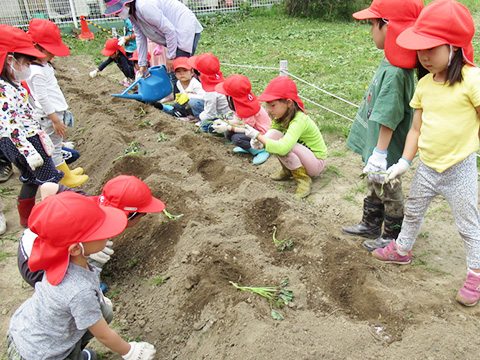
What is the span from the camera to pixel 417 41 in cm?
229

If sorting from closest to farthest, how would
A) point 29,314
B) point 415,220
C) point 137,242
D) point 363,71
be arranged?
point 29,314 → point 415,220 → point 137,242 → point 363,71

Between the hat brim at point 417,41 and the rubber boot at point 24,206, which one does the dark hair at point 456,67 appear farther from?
the rubber boot at point 24,206

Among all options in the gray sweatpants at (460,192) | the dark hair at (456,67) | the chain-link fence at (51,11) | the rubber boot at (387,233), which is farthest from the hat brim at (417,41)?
the chain-link fence at (51,11)

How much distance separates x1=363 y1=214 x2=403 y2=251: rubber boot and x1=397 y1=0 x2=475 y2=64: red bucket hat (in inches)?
52.5

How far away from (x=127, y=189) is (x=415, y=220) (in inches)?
75.5

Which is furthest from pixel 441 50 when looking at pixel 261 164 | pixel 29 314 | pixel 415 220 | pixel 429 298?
pixel 261 164

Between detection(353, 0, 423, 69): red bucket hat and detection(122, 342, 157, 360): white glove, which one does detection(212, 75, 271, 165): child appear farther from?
detection(122, 342, 157, 360): white glove

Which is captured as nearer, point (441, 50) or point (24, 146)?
point (441, 50)

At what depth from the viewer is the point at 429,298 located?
8.98 ft

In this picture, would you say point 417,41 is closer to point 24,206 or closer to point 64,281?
point 64,281

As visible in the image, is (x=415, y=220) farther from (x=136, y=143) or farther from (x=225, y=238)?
(x=136, y=143)

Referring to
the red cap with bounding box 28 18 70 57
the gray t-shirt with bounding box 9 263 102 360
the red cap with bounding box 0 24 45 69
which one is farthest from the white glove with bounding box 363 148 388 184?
the red cap with bounding box 28 18 70 57

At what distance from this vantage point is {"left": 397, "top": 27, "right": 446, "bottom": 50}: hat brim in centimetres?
225

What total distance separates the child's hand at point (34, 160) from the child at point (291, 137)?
73.5 inches
